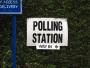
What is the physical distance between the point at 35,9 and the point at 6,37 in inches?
33.6

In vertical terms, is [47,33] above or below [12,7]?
below

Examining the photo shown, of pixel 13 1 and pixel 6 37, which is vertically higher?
pixel 13 1

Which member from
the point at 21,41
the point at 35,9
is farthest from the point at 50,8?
the point at 21,41

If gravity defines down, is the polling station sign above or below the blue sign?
below

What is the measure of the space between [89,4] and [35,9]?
1.16 metres

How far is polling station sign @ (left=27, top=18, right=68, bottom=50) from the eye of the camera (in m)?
7.43

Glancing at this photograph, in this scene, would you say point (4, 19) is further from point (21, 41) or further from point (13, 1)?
point (13, 1)

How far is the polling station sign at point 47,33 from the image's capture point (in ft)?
24.4

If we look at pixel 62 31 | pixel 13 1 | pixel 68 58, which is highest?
pixel 13 1

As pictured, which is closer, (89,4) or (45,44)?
(45,44)

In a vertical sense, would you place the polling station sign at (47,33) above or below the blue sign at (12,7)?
below

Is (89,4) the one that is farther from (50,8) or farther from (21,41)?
(21,41)

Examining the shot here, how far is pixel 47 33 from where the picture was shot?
7480 mm

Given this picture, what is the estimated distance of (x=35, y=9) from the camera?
9055 millimetres
